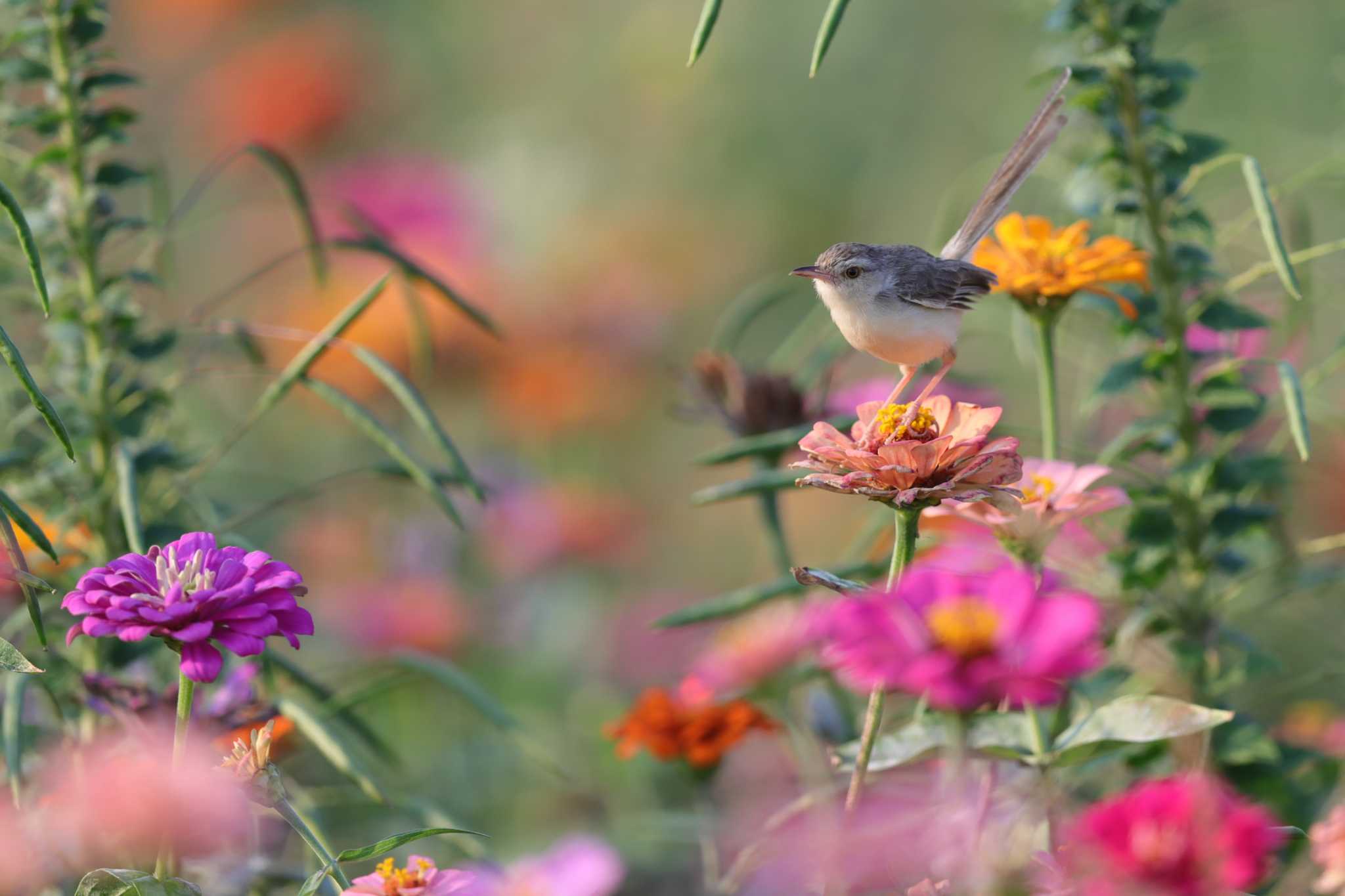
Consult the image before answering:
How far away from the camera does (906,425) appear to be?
73 cm

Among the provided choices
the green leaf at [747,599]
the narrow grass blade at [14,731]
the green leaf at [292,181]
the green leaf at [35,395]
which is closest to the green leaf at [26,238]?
the green leaf at [35,395]

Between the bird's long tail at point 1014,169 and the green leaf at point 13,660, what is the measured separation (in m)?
0.60

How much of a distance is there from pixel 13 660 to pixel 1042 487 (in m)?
0.53

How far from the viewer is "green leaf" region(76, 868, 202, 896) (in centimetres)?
67

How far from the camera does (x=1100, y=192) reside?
1062mm

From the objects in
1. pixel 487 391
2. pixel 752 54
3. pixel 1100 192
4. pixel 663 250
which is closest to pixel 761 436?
pixel 1100 192

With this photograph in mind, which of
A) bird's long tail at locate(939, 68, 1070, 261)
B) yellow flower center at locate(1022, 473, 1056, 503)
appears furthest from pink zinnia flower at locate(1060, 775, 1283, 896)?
bird's long tail at locate(939, 68, 1070, 261)

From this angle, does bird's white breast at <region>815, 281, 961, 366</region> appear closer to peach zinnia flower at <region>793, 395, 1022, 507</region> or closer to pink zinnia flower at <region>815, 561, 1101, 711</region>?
peach zinnia flower at <region>793, 395, 1022, 507</region>

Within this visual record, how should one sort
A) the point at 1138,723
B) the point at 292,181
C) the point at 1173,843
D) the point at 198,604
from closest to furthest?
the point at 1173,843, the point at 198,604, the point at 1138,723, the point at 292,181

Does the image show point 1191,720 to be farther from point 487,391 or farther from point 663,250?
point 663,250

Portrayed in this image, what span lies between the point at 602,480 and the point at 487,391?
24 centimetres

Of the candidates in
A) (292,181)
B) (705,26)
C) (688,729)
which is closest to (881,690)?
(705,26)

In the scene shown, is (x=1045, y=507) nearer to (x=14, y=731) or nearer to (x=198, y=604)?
(x=198, y=604)

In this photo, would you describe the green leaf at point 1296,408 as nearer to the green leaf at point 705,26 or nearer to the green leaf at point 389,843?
the green leaf at point 705,26
